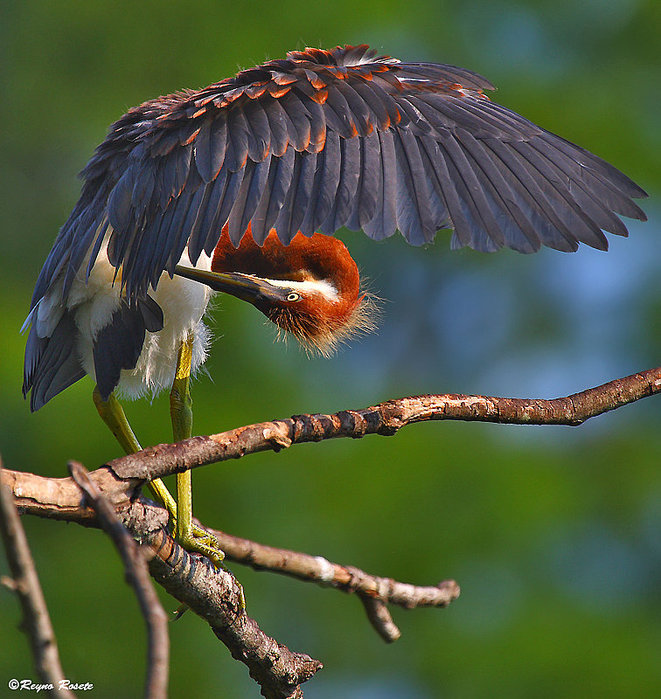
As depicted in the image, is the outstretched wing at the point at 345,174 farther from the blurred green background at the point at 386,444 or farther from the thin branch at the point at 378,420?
the blurred green background at the point at 386,444

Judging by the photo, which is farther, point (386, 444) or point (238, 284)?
point (386, 444)

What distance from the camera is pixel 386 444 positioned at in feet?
19.4

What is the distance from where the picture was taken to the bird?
1.95 m

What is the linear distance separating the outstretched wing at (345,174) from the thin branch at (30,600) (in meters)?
1.11

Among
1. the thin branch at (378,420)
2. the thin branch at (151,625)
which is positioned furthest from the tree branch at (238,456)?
the thin branch at (151,625)

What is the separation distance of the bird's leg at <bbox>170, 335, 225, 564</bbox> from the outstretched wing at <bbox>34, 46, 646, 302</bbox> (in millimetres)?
515

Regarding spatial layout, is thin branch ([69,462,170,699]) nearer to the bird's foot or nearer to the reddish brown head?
the bird's foot

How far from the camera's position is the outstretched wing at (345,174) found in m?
1.93

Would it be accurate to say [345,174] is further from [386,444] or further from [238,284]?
[386,444]

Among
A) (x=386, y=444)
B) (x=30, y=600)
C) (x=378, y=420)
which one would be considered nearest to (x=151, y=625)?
(x=30, y=600)

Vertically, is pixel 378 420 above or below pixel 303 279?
below

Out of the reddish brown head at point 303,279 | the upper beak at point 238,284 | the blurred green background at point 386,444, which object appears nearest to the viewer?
the upper beak at point 238,284

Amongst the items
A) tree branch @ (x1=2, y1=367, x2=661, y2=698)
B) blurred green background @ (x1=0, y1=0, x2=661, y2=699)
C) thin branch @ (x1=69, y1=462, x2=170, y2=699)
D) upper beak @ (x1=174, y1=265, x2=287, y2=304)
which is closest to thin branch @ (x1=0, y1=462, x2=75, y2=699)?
thin branch @ (x1=69, y1=462, x2=170, y2=699)

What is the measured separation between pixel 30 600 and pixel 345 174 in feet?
4.30
